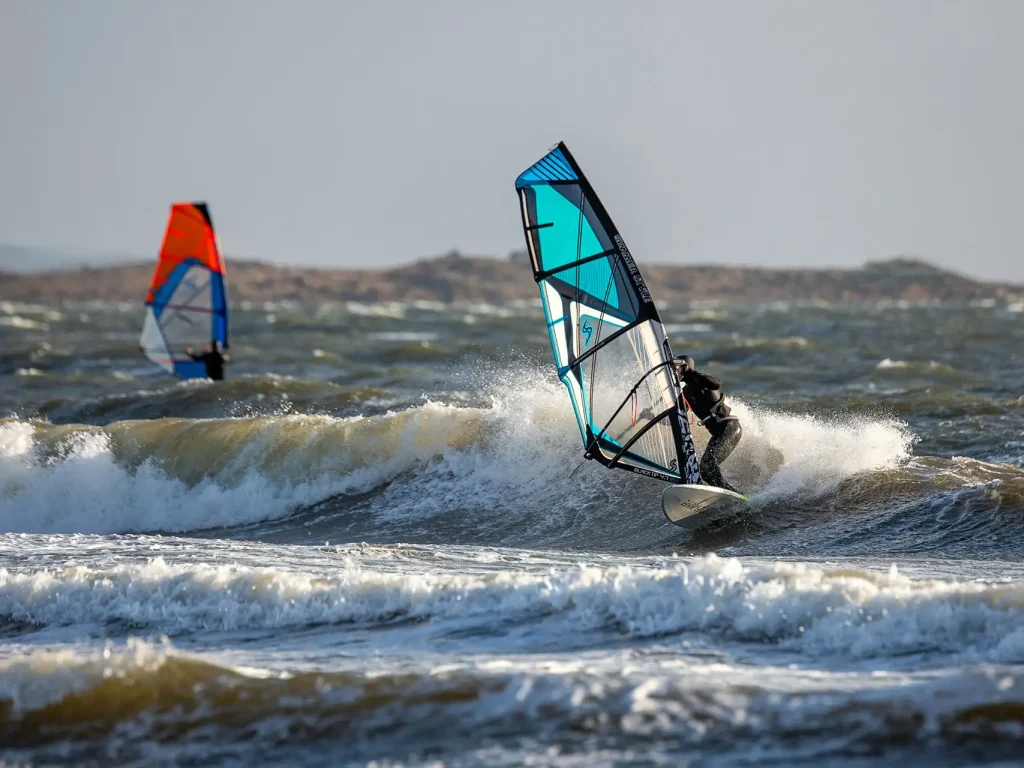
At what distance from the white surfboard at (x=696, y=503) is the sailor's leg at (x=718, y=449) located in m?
0.07

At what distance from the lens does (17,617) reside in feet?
22.0

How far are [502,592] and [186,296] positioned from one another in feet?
43.7

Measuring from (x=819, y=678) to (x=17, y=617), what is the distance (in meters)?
4.11

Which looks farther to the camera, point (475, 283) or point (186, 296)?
point (475, 283)

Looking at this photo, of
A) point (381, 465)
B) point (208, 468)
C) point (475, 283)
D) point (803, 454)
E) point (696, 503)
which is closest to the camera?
point (696, 503)

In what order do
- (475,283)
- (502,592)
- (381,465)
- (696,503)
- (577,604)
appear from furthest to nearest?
(475,283)
(381,465)
(696,503)
(502,592)
(577,604)

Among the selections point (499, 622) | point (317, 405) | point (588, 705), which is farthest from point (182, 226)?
point (588, 705)

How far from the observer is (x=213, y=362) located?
1842 centimetres

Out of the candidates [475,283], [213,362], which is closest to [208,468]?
[213,362]

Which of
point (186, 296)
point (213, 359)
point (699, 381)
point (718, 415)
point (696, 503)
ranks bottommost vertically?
point (696, 503)

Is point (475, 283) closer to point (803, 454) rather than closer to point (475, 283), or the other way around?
point (475, 283)

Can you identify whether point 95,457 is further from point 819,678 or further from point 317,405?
point 819,678

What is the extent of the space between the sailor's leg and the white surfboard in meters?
0.07

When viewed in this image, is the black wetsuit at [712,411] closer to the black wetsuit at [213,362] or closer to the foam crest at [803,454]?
the foam crest at [803,454]
